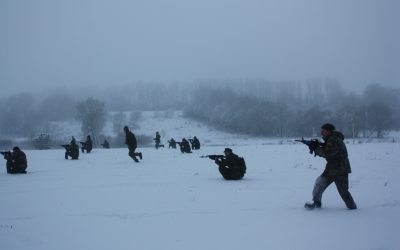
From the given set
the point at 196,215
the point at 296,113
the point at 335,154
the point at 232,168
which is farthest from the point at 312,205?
the point at 296,113

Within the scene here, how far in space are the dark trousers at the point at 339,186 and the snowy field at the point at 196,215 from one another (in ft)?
0.87

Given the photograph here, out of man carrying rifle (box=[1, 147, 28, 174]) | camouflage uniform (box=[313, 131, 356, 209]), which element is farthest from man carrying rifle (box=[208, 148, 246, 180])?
man carrying rifle (box=[1, 147, 28, 174])

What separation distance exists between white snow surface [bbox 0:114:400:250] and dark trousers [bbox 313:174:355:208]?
289mm

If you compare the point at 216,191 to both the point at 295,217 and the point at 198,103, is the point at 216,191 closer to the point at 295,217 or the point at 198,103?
the point at 295,217

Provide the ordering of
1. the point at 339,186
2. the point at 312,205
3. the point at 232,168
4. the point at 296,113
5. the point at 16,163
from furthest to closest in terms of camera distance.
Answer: the point at 296,113 < the point at 16,163 < the point at 232,168 < the point at 312,205 < the point at 339,186

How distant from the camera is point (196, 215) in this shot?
924 cm

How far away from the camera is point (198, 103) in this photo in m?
145

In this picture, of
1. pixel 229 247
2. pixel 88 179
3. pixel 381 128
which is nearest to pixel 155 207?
pixel 229 247

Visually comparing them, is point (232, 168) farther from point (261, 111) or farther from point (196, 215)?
point (261, 111)

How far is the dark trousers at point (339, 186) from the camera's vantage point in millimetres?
9227

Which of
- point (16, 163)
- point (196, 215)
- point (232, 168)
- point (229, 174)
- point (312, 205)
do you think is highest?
point (16, 163)

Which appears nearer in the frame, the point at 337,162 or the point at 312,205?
the point at 337,162

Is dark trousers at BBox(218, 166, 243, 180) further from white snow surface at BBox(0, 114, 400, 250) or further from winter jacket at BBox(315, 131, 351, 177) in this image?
winter jacket at BBox(315, 131, 351, 177)

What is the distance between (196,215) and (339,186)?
11.4 feet
